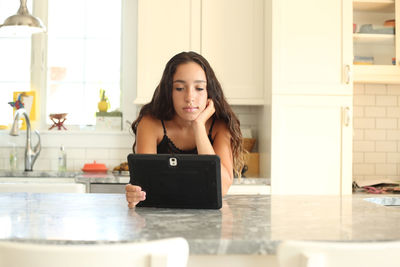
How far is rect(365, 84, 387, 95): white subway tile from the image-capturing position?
4.22 m

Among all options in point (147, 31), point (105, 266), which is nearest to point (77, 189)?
point (147, 31)

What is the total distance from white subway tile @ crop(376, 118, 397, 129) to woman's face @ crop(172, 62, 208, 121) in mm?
2480

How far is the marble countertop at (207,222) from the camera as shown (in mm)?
1188

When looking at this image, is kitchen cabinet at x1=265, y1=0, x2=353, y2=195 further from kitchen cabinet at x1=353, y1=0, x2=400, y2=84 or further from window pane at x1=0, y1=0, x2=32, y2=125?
window pane at x1=0, y1=0, x2=32, y2=125

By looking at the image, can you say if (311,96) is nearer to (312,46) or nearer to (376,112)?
(312,46)

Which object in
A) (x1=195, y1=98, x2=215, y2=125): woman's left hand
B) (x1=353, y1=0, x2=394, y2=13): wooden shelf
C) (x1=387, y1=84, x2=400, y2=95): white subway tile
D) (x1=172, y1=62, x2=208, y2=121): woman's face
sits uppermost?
(x1=353, y1=0, x2=394, y2=13): wooden shelf

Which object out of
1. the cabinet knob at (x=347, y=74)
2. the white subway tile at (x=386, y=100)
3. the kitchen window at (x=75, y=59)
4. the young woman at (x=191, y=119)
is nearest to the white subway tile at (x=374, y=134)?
the white subway tile at (x=386, y=100)

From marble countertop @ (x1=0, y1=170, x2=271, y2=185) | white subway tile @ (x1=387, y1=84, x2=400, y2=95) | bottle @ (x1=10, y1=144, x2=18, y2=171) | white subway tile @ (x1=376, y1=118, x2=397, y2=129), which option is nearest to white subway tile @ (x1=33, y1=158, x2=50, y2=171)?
bottle @ (x1=10, y1=144, x2=18, y2=171)

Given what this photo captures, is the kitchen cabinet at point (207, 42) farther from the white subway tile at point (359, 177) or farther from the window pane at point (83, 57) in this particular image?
the white subway tile at point (359, 177)

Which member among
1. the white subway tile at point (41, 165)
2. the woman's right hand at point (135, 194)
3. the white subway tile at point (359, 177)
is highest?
the woman's right hand at point (135, 194)

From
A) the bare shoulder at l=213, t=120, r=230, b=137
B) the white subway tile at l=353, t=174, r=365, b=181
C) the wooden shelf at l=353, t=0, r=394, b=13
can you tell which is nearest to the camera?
the bare shoulder at l=213, t=120, r=230, b=137

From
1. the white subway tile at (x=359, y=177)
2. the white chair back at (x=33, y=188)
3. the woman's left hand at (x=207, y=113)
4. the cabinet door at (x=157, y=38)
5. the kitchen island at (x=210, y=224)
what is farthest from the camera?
the white subway tile at (x=359, y=177)

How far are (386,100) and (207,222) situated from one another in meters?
3.22

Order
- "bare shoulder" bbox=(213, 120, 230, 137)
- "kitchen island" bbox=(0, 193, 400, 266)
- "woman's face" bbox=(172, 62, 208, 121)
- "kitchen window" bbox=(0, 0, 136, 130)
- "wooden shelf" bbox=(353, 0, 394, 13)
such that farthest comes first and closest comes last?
"kitchen window" bbox=(0, 0, 136, 130) < "wooden shelf" bbox=(353, 0, 394, 13) < "bare shoulder" bbox=(213, 120, 230, 137) < "woman's face" bbox=(172, 62, 208, 121) < "kitchen island" bbox=(0, 193, 400, 266)
